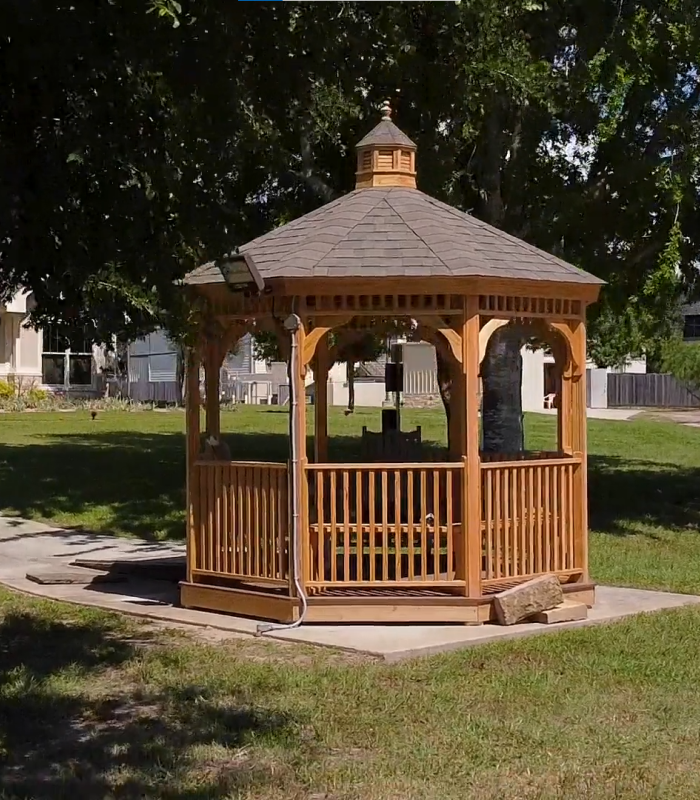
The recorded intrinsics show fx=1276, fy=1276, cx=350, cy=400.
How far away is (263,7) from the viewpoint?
678 cm

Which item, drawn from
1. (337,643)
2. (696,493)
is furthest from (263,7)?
(696,493)

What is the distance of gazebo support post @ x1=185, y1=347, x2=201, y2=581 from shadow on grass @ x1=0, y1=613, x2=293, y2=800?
1.59m

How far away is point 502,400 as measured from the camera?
15.2m

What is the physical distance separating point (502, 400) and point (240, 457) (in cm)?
718

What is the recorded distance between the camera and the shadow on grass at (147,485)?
15.8 metres

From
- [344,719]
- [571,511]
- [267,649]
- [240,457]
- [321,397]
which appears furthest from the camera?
[240,457]

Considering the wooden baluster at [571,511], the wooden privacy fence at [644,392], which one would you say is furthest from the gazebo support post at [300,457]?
the wooden privacy fence at [644,392]

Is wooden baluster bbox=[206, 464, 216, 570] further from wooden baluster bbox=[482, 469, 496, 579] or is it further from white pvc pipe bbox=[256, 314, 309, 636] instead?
wooden baluster bbox=[482, 469, 496, 579]

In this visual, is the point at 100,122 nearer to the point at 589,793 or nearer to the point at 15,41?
the point at 15,41

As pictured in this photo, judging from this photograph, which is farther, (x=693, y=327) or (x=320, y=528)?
(x=693, y=327)

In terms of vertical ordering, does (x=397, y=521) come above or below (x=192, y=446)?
below

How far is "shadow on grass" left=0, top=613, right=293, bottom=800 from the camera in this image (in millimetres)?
5734

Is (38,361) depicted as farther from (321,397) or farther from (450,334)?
(450,334)

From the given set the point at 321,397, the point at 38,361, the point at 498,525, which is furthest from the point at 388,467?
the point at 38,361
